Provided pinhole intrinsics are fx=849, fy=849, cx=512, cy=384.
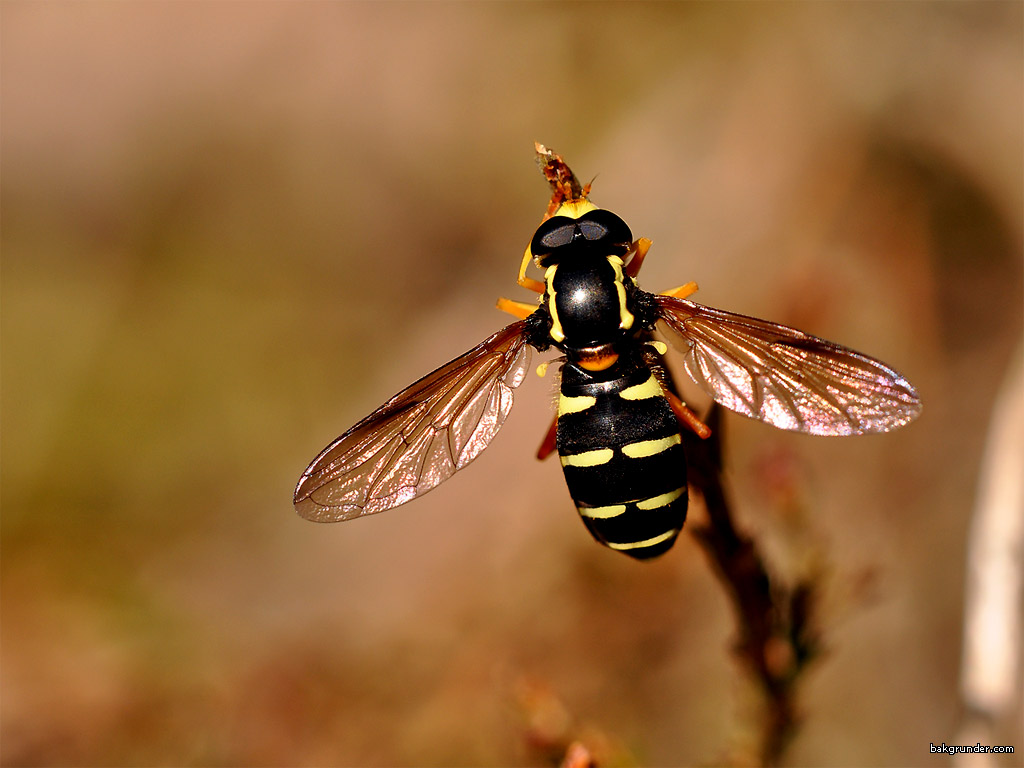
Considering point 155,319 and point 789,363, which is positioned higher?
point 155,319

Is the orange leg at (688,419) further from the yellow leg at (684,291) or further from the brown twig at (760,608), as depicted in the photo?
the yellow leg at (684,291)

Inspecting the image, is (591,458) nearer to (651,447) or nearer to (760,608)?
(651,447)

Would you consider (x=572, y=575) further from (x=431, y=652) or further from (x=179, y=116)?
(x=179, y=116)

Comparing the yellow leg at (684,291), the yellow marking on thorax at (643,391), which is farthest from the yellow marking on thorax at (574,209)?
the yellow marking on thorax at (643,391)

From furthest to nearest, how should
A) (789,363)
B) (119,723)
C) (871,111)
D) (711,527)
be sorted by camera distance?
1. (871,111)
2. (119,723)
3. (789,363)
4. (711,527)

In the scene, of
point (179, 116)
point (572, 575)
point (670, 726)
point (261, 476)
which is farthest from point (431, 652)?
point (179, 116)
